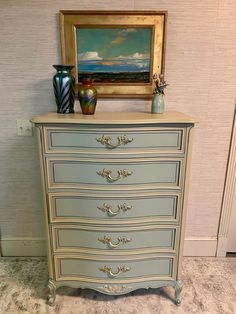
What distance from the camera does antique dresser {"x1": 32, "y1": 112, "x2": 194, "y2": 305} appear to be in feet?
3.99

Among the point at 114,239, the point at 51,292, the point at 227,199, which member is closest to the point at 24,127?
the point at 114,239

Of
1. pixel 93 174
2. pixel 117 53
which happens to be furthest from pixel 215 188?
pixel 117 53

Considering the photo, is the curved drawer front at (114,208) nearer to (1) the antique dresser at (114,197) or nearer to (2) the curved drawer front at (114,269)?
(1) the antique dresser at (114,197)

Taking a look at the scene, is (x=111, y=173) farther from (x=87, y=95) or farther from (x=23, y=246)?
(x=23, y=246)

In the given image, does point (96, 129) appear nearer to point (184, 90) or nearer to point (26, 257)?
point (184, 90)

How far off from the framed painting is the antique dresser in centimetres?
42

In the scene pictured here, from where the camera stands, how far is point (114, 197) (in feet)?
4.22

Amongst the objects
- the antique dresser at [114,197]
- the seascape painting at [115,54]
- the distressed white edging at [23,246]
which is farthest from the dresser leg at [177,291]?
the seascape painting at [115,54]

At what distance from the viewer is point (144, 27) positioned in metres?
1.52

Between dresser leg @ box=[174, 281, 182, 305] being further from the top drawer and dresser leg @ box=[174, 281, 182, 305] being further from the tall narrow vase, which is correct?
the tall narrow vase

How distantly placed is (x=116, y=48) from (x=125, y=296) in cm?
168

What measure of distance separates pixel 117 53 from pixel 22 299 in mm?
1774

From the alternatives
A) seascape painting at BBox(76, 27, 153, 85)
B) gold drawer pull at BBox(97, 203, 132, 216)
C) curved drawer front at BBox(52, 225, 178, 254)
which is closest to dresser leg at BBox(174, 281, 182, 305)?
curved drawer front at BBox(52, 225, 178, 254)

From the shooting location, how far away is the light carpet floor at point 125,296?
1.47 meters
